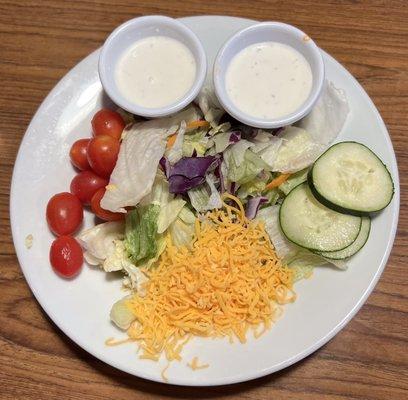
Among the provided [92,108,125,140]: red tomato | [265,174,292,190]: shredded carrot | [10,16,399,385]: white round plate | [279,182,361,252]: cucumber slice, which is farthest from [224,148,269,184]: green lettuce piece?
[92,108,125,140]: red tomato

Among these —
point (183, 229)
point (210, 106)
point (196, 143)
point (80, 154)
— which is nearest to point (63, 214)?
point (80, 154)

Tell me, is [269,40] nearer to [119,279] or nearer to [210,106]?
[210,106]

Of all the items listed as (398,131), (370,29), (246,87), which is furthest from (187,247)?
(370,29)

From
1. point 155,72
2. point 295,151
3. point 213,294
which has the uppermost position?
point 155,72

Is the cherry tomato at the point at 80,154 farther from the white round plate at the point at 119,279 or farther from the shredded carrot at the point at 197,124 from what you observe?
the shredded carrot at the point at 197,124

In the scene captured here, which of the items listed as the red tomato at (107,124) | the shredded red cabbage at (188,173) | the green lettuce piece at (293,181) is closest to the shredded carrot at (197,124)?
the shredded red cabbage at (188,173)
